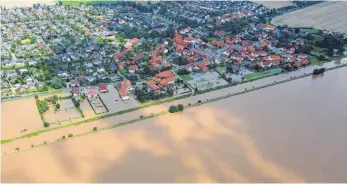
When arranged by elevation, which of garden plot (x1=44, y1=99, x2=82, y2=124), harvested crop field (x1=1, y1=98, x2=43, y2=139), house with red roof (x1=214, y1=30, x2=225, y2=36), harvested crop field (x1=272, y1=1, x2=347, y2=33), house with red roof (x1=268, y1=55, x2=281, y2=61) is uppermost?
house with red roof (x1=268, y1=55, x2=281, y2=61)

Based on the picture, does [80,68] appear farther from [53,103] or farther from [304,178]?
[304,178]

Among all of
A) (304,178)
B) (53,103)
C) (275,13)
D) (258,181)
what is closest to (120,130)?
(53,103)

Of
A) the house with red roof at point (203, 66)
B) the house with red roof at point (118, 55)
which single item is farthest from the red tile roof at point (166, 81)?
the house with red roof at point (118, 55)

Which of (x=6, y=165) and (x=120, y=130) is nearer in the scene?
(x=6, y=165)

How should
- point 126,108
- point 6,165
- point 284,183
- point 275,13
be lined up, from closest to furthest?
point 284,183 < point 6,165 < point 126,108 < point 275,13

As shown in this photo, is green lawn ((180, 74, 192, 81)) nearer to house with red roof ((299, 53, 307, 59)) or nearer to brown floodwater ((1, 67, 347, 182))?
brown floodwater ((1, 67, 347, 182))

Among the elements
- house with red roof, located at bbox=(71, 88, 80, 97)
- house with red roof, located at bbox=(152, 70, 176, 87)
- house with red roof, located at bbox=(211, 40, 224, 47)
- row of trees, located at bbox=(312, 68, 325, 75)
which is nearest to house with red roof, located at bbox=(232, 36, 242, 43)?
house with red roof, located at bbox=(211, 40, 224, 47)

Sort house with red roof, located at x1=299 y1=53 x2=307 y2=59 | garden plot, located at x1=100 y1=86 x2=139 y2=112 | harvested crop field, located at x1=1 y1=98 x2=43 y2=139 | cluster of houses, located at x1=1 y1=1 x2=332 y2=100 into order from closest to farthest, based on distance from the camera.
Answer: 1. harvested crop field, located at x1=1 y1=98 x2=43 y2=139
2. garden plot, located at x1=100 y1=86 x2=139 y2=112
3. cluster of houses, located at x1=1 y1=1 x2=332 y2=100
4. house with red roof, located at x1=299 y1=53 x2=307 y2=59

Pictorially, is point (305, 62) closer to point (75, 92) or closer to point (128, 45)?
point (128, 45)
